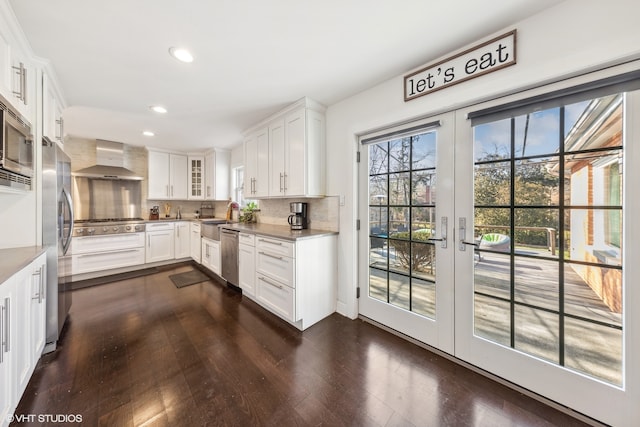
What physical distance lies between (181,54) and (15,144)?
1193mm

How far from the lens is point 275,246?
94.8 inches

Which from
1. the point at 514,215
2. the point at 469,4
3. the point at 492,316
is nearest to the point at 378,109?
the point at 469,4

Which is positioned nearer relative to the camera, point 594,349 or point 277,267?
point 594,349

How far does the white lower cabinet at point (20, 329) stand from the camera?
3.68 feet

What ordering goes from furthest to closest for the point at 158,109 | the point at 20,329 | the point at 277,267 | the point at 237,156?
the point at 237,156 < the point at 158,109 < the point at 277,267 < the point at 20,329

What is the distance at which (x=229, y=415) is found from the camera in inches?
52.4

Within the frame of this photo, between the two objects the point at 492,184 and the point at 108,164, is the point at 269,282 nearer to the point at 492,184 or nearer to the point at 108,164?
the point at 492,184

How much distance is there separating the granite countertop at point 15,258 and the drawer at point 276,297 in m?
1.69

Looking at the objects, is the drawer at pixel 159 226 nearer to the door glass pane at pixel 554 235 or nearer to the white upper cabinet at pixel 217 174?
the white upper cabinet at pixel 217 174

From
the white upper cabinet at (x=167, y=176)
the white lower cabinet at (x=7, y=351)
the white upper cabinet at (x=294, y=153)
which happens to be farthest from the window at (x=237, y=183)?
the white lower cabinet at (x=7, y=351)

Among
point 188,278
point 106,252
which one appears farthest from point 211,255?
point 106,252

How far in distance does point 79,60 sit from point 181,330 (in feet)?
8.06

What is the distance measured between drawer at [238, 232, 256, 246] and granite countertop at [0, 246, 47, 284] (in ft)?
5.26

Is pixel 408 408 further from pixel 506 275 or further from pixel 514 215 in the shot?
pixel 514 215
